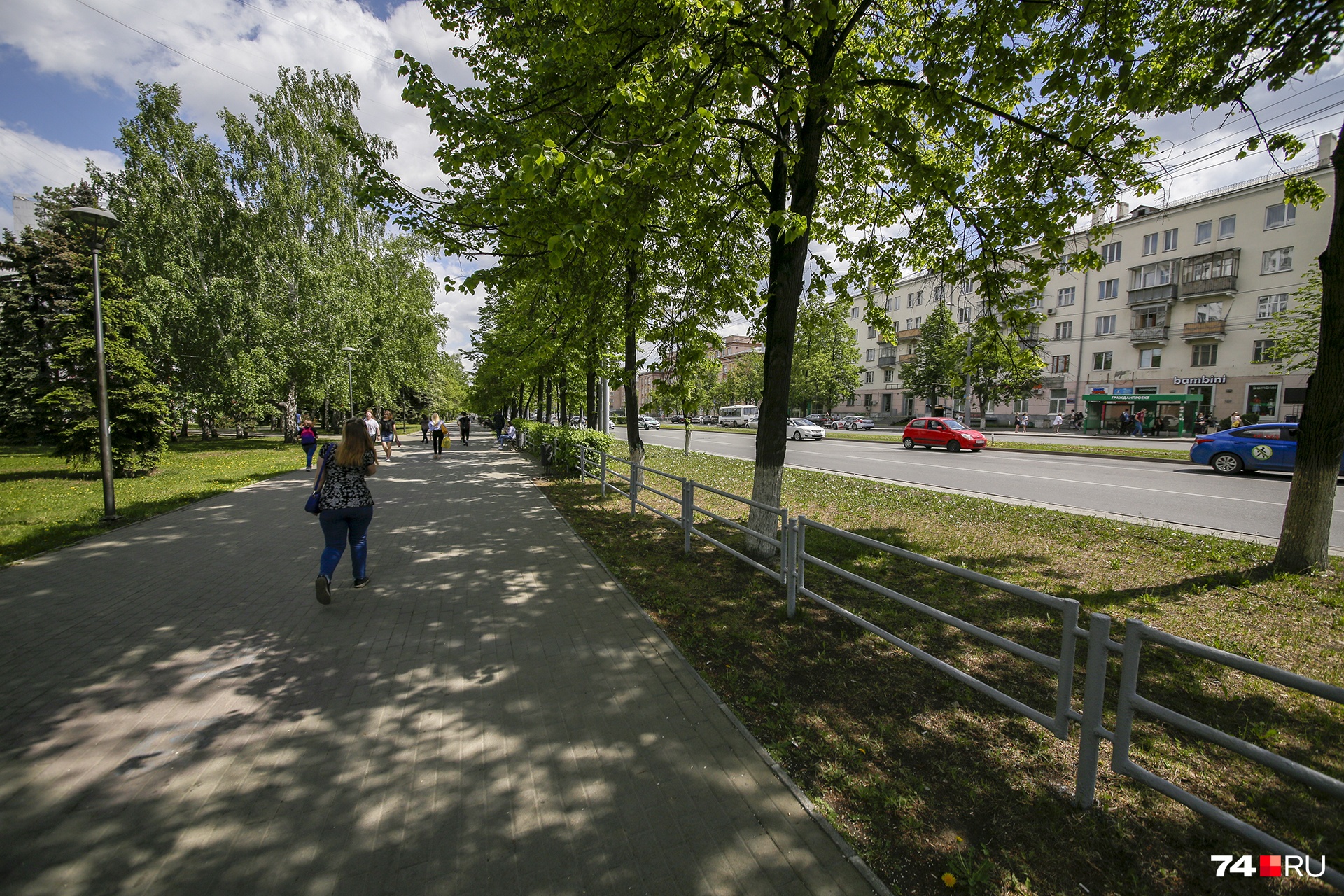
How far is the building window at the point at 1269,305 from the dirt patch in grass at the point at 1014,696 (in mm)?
38124

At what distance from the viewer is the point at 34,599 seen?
5055mm

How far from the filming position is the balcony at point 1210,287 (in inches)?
1286

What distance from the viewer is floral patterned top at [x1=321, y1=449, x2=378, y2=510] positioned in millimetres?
5145

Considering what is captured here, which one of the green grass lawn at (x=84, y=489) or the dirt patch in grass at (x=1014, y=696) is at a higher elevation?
the dirt patch in grass at (x=1014, y=696)

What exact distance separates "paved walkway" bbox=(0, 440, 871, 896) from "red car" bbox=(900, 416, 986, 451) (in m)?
21.6

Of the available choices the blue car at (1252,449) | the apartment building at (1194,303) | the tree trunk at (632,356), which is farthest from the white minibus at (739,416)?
the tree trunk at (632,356)

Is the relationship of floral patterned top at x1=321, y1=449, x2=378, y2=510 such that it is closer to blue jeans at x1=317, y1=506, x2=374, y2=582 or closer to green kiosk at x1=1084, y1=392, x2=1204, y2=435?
blue jeans at x1=317, y1=506, x2=374, y2=582

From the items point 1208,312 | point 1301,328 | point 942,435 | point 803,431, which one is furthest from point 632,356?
point 1208,312

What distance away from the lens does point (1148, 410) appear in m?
37.0

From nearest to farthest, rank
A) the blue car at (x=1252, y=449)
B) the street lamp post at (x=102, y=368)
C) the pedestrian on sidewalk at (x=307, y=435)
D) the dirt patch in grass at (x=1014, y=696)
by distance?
the dirt patch in grass at (x=1014, y=696) → the street lamp post at (x=102, y=368) → the blue car at (x=1252, y=449) → the pedestrian on sidewalk at (x=307, y=435)

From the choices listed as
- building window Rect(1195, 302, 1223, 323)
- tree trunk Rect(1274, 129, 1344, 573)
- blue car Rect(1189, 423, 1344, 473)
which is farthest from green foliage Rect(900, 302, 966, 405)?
tree trunk Rect(1274, 129, 1344, 573)

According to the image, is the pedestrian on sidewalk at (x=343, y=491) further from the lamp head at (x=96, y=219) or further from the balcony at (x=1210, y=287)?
the balcony at (x=1210, y=287)

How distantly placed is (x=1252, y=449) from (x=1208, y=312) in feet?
100

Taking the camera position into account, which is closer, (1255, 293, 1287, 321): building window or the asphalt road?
the asphalt road
